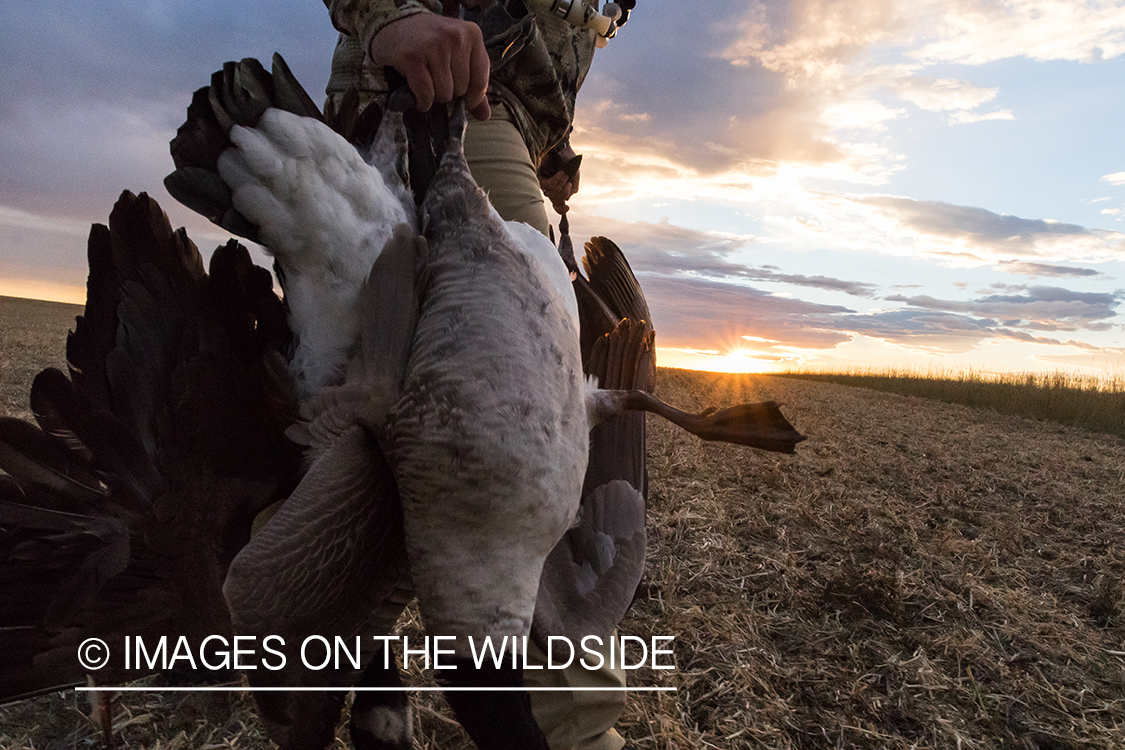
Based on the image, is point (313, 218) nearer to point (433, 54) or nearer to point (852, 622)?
point (433, 54)

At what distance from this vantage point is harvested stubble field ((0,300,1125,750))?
7.36 feet

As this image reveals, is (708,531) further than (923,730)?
Yes

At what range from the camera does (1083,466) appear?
688cm

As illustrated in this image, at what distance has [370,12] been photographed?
56.0 inches

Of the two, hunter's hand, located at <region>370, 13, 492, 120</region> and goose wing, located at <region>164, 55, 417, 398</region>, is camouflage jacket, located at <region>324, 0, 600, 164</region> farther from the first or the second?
goose wing, located at <region>164, 55, 417, 398</region>

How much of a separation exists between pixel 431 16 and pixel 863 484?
528cm

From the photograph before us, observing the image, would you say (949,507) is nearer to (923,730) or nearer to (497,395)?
(923,730)

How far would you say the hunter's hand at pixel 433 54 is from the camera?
1.31m

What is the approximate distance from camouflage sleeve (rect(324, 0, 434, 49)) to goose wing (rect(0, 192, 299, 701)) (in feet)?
1.98


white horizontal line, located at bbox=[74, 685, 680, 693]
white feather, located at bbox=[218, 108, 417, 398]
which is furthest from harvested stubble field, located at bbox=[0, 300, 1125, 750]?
white feather, located at bbox=[218, 108, 417, 398]

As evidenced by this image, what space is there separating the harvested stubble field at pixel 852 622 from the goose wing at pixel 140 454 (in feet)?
3.16

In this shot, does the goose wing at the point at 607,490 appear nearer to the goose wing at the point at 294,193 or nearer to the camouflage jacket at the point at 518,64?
the camouflage jacket at the point at 518,64

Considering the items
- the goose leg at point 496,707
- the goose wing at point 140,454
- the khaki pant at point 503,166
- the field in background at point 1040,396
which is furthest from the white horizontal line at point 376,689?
the field in background at point 1040,396

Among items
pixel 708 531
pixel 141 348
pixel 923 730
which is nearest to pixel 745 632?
pixel 923 730
